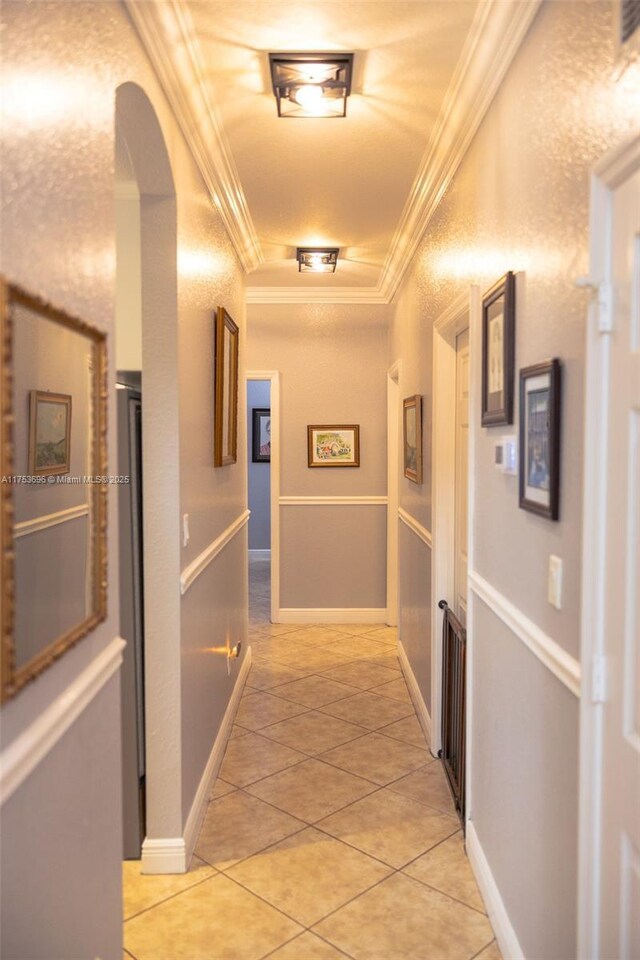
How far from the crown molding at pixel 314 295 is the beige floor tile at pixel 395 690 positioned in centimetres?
291

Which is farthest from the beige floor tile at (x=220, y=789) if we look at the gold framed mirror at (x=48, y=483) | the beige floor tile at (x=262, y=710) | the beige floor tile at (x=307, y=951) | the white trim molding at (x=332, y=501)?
the white trim molding at (x=332, y=501)

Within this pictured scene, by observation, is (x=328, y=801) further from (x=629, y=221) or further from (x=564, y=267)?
(x=629, y=221)

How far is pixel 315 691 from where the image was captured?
15.7 feet

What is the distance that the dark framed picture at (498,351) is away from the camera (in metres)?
2.21

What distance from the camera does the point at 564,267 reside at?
1.76m

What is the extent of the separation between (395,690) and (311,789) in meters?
1.45

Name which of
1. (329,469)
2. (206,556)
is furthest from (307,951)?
(329,469)

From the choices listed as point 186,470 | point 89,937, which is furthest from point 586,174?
point 89,937

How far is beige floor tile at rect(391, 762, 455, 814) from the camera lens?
3.29 metres

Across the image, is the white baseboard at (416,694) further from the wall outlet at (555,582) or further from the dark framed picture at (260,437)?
the dark framed picture at (260,437)

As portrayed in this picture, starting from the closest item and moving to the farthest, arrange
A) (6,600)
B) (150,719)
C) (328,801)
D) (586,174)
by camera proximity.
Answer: (6,600) < (586,174) < (150,719) < (328,801)

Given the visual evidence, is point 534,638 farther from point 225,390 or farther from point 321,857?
point 225,390

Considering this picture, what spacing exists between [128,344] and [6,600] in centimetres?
233

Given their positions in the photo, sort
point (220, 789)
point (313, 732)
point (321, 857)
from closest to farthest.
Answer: point (321, 857) → point (220, 789) → point (313, 732)
